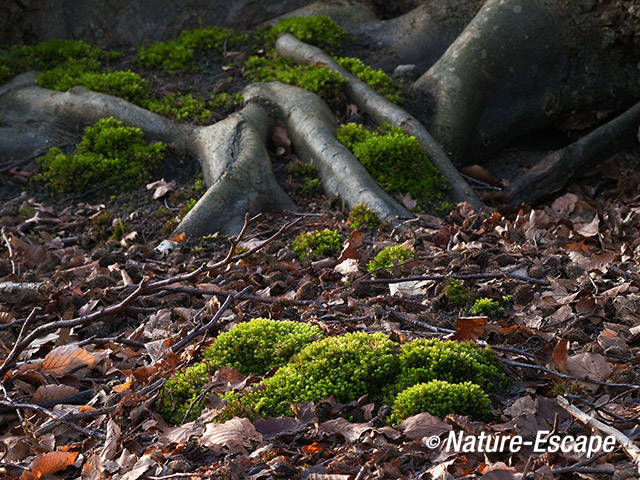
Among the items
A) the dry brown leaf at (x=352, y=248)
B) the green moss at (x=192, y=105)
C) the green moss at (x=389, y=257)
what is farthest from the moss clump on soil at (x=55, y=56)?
the green moss at (x=389, y=257)

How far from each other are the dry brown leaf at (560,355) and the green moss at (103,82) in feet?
18.8

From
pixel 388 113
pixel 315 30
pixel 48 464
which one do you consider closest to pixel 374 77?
pixel 388 113

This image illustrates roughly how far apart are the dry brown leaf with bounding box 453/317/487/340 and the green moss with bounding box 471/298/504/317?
359 mm

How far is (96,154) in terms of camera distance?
21.2 ft

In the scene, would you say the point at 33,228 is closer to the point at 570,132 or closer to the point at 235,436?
the point at 235,436

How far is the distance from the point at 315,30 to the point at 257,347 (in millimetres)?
5830

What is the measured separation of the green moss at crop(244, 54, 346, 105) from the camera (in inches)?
266

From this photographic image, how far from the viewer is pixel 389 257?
4121mm

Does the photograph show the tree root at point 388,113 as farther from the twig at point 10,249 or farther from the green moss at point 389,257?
the twig at point 10,249

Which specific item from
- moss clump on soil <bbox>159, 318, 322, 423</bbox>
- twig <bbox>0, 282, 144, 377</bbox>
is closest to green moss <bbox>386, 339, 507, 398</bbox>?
moss clump on soil <bbox>159, 318, 322, 423</bbox>

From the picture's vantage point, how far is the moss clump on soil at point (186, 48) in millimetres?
7707

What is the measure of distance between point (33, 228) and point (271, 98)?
287 centimetres

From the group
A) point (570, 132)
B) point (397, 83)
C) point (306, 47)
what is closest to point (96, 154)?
point (306, 47)

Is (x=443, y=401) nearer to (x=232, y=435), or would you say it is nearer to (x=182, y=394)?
(x=232, y=435)
